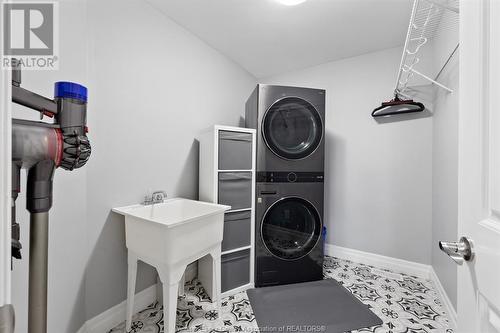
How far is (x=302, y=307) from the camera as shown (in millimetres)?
1607

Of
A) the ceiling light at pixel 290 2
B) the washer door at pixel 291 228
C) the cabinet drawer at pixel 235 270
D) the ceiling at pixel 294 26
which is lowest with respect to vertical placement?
the cabinet drawer at pixel 235 270

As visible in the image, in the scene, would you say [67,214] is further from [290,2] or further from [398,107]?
[398,107]

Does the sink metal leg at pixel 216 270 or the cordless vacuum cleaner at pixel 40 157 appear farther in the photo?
the sink metal leg at pixel 216 270

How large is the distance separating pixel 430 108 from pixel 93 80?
9.31 feet

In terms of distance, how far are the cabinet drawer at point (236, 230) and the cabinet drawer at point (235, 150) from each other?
1.36 feet

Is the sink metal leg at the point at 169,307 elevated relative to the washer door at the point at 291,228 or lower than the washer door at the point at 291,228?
lower

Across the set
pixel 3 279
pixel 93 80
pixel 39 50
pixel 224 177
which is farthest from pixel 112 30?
pixel 3 279

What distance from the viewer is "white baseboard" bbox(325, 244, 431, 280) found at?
2081 millimetres

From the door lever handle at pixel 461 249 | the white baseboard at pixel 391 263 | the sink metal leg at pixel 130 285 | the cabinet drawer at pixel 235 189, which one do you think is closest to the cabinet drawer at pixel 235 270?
the cabinet drawer at pixel 235 189

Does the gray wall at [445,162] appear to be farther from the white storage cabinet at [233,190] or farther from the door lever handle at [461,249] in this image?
the white storage cabinet at [233,190]

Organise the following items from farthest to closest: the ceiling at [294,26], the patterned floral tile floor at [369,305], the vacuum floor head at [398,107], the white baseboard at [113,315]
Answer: the vacuum floor head at [398,107] → the ceiling at [294,26] → the patterned floral tile floor at [369,305] → the white baseboard at [113,315]

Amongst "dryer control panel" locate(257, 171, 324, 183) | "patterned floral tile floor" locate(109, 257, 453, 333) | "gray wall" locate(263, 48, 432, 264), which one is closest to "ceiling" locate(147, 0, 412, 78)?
"gray wall" locate(263, 48, 432, 264)

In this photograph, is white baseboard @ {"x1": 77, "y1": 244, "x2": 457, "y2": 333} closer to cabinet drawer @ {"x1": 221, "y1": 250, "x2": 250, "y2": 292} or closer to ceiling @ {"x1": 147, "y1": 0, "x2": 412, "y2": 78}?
cabinet drawer @ {"x1": 221, "y1": 250, "x2": 250, "y2": 292}

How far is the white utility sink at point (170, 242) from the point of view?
1.20 m
